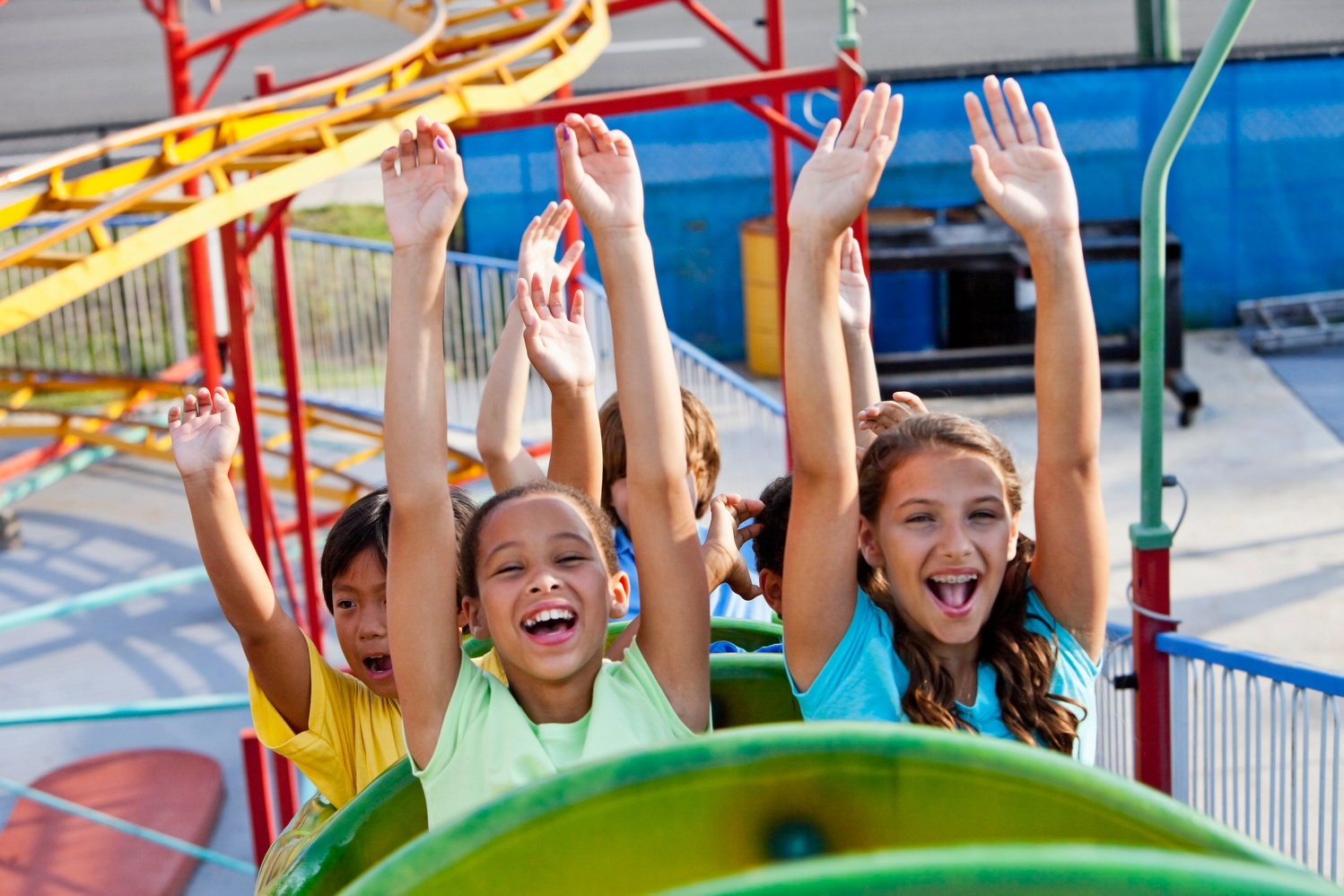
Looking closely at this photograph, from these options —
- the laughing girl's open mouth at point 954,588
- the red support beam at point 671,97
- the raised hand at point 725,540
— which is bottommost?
the raised hand at point 725,540

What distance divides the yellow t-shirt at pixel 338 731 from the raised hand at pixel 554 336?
391 mm

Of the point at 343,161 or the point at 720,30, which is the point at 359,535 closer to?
the point at 343,161

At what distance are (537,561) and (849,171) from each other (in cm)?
55

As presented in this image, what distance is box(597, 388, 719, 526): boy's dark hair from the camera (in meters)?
2.24

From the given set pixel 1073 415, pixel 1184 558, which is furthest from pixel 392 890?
pixel 1184 558

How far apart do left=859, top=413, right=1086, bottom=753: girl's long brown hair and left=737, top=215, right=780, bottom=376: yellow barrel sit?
7028 mm

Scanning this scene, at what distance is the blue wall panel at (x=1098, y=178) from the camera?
29.9 feet

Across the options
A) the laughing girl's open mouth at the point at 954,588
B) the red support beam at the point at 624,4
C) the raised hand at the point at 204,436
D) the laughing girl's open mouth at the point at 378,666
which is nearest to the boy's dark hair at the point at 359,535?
the laughing girl's open mouth at the point at 378,666

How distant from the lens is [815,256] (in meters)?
1.44

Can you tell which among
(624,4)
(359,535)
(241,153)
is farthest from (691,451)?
(624,4)

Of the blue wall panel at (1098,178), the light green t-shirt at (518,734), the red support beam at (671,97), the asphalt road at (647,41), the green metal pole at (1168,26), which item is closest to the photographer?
the light green t-shirt at (518,734)

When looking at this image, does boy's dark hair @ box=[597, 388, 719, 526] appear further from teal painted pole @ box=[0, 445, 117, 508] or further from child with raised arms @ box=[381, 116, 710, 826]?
teal painted pole @ box=[0, 445, 117, 508]

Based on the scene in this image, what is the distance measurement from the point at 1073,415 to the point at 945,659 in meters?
0.32

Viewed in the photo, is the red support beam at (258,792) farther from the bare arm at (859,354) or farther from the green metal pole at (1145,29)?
the green metal pole at (1145,29)
